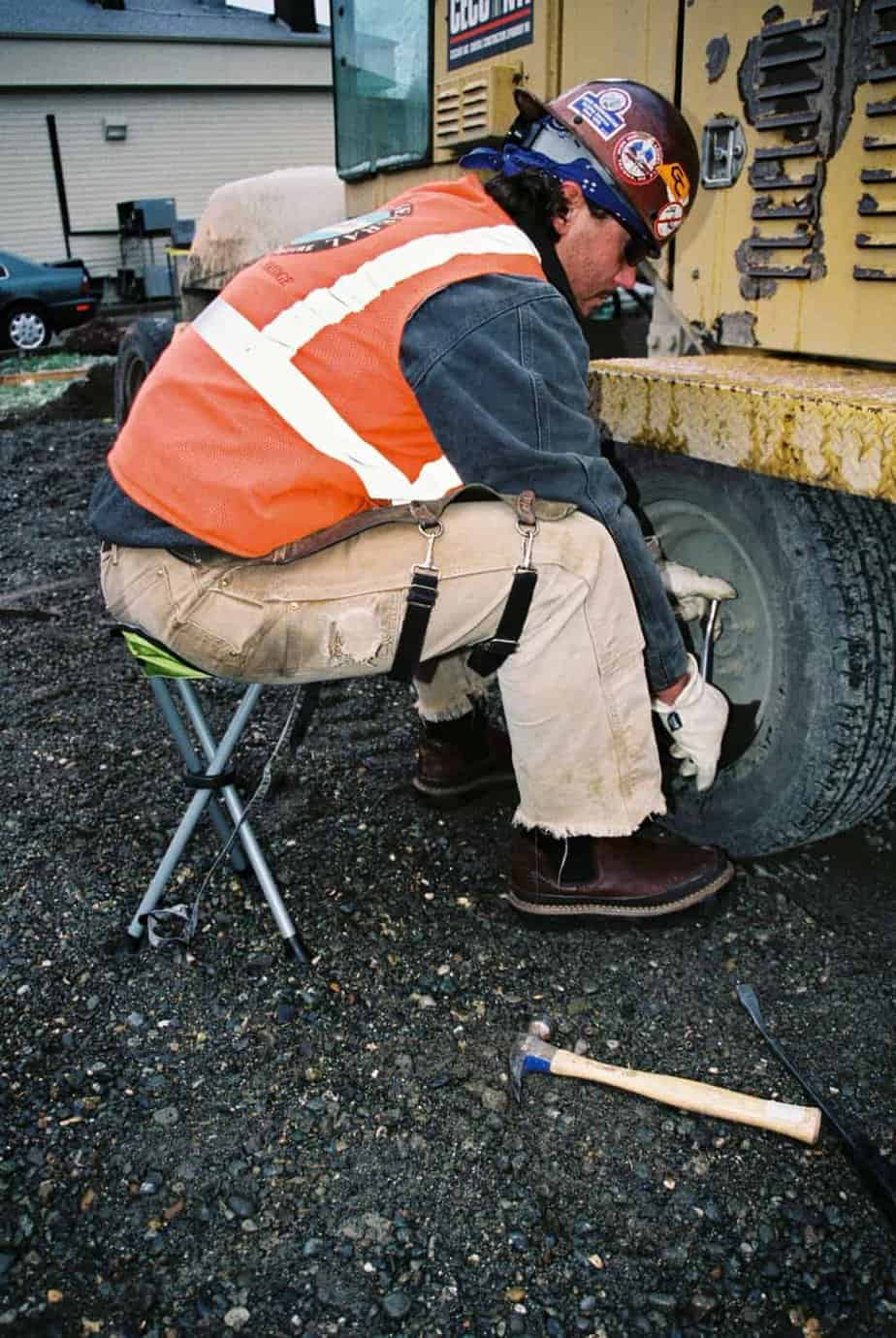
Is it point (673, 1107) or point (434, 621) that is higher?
point (434, 621)

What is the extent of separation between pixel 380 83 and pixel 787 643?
2.79 m

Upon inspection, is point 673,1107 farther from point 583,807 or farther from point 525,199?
point 525,199

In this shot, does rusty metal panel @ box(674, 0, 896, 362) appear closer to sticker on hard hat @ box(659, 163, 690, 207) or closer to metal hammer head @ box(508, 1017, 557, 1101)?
sticker on hard hat @ box(659, 163, 690, 207)

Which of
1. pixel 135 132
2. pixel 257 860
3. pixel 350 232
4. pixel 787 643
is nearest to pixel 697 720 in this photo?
pixel 787 643

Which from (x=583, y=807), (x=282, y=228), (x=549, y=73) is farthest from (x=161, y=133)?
(x=583, y=807)

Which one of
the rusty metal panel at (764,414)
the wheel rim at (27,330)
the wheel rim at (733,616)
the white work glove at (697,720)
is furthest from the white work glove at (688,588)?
the wheel rim at (27,330)

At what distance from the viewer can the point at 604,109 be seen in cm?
226

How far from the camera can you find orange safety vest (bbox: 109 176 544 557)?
202 cm

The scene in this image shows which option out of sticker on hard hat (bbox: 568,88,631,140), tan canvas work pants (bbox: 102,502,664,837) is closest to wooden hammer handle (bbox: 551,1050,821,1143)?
tan canvas work pants (bbox: 102,502,664,837)

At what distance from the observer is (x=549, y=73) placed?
9.52 feet

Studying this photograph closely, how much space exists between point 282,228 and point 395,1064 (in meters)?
3.66

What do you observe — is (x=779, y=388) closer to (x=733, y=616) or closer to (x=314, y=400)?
(x=733, y=616)

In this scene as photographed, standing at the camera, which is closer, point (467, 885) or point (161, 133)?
point (467, 885)

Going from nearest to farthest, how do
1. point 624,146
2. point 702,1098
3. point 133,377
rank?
point 702,1098 → point 624,146 → point 133,377
